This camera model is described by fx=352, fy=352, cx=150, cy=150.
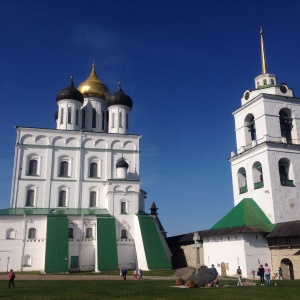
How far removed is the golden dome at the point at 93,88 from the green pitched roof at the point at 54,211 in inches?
512

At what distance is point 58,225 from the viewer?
2802 cm

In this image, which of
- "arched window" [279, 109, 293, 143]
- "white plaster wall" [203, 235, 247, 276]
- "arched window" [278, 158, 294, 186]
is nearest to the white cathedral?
"white plaster wall" [203, 235, 247, 276]

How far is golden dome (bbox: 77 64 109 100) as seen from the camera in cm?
3781

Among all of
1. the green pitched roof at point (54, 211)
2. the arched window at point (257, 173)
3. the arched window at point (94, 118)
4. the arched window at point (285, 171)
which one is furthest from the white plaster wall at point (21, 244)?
the arched window at point (285, 171)

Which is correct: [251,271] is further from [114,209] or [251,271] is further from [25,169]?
[25,169]

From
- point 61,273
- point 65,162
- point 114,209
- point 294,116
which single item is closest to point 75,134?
point 65,162

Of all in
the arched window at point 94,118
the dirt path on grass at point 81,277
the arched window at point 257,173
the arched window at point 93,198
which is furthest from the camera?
the arched window at point 94,118

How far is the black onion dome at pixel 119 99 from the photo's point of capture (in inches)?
1426

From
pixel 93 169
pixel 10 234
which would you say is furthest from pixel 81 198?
pixel 10 234

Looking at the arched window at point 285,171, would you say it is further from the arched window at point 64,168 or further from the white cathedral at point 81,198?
the arched window at point 64,168

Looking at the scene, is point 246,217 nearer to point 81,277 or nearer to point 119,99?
point 81,277

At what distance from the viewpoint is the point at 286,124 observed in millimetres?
27797

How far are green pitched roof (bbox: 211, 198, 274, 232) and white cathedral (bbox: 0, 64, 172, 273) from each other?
5996 mm

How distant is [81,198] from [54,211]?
8.96ft
